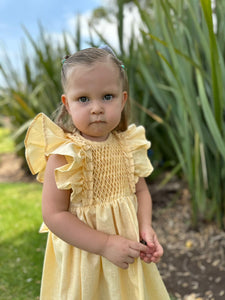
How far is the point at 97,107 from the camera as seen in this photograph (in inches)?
37.8

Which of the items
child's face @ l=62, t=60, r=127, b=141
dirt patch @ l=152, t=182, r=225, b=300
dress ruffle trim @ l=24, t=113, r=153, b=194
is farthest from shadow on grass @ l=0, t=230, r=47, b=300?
child's face @ l=62, t=60, r=127, b=141

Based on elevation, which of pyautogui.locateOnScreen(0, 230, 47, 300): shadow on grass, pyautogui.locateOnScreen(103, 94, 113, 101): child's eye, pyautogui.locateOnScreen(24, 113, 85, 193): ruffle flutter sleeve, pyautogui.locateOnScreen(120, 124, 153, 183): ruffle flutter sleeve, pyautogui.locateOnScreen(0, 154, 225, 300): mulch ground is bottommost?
pyautogui.locateOnScreen(0, 154, 225, 300): mulch ground

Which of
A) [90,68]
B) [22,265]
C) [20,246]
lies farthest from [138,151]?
[20,246]

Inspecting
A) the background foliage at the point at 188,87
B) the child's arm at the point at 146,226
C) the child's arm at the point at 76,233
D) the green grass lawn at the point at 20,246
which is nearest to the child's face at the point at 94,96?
the child's arm at the point at 76,233

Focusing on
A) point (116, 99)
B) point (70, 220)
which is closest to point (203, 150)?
point (116, 99)

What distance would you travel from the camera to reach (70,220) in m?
0.96

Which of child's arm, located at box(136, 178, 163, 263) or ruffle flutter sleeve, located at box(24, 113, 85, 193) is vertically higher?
ruffle flutter sleeve, located at box(24, 113, 85, 193)

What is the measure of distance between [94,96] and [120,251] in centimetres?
45

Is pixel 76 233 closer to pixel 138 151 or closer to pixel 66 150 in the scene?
pixel 66 150

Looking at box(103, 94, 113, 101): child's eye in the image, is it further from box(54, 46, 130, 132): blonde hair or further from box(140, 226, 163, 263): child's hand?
box(140, 226, 163, 263): child's hand

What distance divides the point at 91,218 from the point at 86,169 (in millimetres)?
151

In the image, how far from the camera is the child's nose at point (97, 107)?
959mm

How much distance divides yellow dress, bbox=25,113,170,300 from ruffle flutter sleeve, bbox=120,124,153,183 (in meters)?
0.03

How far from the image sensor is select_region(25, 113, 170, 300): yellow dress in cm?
101
